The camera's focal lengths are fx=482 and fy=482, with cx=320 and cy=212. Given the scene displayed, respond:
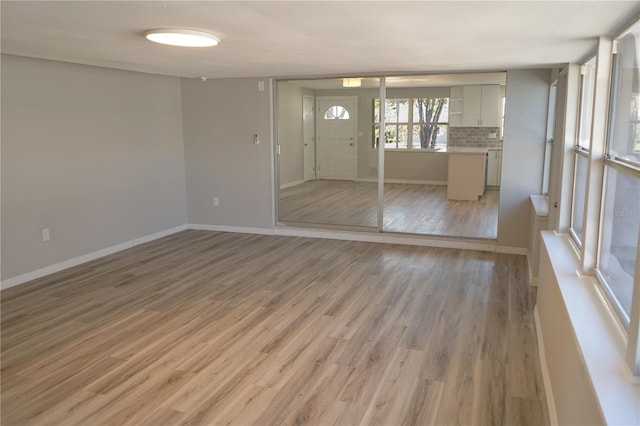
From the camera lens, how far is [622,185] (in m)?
2.41

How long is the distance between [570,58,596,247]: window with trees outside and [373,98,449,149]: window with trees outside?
268 inches

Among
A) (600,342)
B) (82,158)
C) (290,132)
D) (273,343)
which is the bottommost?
(273,343)

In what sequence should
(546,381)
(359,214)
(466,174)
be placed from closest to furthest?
(546,381)
(359,214)
(466,174)

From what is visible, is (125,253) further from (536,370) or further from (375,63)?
(536,370)

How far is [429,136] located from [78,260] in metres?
7.95

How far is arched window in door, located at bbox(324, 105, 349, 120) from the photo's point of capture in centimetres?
676

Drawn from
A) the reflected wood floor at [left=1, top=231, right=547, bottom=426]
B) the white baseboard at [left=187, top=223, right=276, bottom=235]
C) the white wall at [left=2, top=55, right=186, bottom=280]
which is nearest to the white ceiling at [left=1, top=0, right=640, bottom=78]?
the white wall at [left=2, top=55, right=186, bottom=280]

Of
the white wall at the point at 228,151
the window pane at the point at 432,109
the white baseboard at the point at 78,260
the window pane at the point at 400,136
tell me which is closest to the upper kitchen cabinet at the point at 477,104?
the window pane at the point at 432,109

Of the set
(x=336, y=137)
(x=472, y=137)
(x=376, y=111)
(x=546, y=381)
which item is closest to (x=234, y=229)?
(x=336, y=137)

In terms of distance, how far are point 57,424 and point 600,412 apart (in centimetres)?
250

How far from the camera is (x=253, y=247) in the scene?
20.0 feet

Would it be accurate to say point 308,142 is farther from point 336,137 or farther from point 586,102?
point 586,102

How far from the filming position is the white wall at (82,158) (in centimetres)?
459

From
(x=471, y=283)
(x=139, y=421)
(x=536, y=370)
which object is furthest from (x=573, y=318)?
(x=471, y=283)
